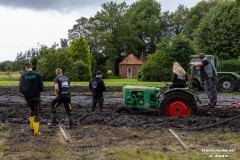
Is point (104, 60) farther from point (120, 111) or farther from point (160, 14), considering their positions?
point (120, 111)

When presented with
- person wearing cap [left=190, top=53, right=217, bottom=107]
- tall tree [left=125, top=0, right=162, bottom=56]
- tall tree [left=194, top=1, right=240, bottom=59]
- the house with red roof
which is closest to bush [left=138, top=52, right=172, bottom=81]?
tall tree [left=194, top=1, right=240, bottom=59]

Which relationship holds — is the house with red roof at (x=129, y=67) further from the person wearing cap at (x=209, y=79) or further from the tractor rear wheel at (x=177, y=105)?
the tractor rear wheel at (x=177, y=105)

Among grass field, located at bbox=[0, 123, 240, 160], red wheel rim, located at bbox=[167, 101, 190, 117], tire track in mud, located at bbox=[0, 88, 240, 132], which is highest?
red wheel rim, located at bbox=[167, 101, 190, 117]

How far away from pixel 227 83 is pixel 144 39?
5863cm

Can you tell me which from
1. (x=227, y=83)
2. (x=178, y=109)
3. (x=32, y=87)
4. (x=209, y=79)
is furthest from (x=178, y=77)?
(x=227, y=83)

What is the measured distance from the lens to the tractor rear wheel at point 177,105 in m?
11.8

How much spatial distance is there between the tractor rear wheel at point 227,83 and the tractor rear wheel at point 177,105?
13653mm

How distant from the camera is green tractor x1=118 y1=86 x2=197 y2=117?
11820 millimetres

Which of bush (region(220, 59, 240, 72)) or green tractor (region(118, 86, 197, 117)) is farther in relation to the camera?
bush (region(220, 59, 240, 72))

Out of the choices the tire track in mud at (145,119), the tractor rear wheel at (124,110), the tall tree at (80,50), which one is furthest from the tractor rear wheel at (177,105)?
the tall tree at (80,50)

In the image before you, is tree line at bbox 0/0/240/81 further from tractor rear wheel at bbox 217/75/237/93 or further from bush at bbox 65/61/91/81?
tractor rear wheel at bbox 217/75/237/93

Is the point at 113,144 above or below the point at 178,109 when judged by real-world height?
below

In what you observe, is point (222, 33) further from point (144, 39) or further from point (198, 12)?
point (144, 39)

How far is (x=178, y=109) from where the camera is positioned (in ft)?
39.4
